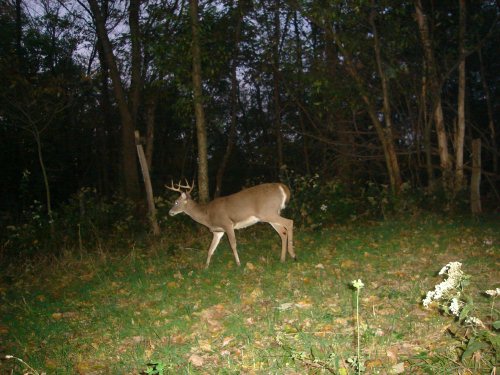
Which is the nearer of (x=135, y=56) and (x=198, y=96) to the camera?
(x=198, y=96)

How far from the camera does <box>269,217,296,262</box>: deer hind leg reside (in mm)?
8070

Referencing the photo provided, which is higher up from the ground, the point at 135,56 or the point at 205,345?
the point at 135,56

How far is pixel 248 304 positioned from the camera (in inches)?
231

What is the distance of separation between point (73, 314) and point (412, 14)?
10.4 metres

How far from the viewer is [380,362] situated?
13.0 feet

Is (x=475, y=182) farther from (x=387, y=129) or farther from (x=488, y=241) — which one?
(x=488, y=241)

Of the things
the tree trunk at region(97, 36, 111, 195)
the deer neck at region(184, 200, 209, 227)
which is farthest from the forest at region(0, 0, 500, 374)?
the tree trunk at region(97, 36, 111, 195)

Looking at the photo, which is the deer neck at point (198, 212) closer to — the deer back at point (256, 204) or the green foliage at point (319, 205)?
the deer back at point (256, 204)

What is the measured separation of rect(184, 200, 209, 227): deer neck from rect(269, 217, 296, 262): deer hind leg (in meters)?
1.35

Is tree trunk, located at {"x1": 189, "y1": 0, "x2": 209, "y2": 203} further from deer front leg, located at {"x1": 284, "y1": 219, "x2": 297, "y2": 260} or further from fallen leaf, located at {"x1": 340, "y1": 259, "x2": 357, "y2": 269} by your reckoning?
fallen leaf, located at {"x1": 340, "y1": 259, "x2": 357, "y2": 269}

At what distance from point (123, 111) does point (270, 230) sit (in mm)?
5686

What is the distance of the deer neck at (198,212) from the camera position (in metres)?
9.08

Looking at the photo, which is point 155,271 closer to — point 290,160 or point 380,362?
point 380,362

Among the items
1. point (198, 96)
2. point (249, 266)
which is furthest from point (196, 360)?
point (198, 96)
